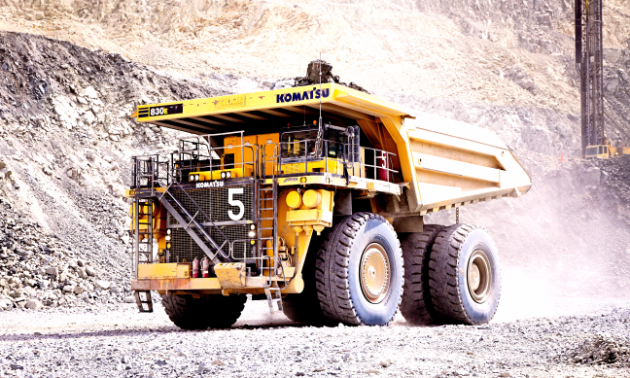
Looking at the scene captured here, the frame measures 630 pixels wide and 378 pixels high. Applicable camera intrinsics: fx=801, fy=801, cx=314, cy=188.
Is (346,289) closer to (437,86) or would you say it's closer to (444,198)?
(444,198)

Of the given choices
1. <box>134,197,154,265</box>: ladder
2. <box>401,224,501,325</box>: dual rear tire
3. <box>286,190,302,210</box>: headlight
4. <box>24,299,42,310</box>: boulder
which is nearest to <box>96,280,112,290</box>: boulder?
<box>24,299,42,310</box>: boulder

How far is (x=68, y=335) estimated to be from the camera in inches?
434

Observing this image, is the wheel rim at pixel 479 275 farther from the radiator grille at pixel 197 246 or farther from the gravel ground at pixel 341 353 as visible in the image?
the radiator grille at pixel 197 246

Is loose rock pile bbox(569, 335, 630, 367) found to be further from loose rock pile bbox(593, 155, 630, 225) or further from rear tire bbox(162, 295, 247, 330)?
loose rock pile bbox(593, 155, 630, 225)

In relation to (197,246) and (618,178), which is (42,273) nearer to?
(197,246)

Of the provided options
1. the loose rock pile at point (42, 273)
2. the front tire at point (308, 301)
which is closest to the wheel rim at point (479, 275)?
the front tire at point (308, 301)

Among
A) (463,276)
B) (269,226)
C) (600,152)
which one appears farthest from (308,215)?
(600,152)

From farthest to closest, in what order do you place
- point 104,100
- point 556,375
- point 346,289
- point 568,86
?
point 568,86 < point 104,100 < point 346,289 < point 556,375

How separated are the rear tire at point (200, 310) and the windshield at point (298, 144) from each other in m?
2.60

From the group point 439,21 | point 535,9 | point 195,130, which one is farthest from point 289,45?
point 195,130

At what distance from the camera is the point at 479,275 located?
14102mm

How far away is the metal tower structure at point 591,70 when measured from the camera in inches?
1645

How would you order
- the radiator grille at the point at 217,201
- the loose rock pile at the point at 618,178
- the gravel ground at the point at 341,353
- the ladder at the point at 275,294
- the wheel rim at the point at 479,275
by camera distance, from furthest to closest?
the loose rock pile at the point at 618,178 → the wheel rim at the point at 479,275 → the radiator grille at the point at 217,201 → the ladder at the point at 275,294 → the gravel ground at the point at 341,353

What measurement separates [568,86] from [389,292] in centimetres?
4418
